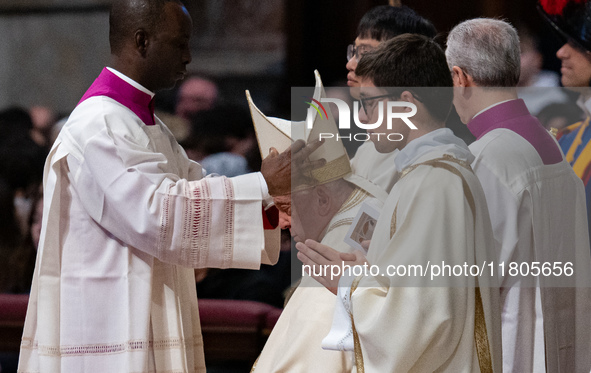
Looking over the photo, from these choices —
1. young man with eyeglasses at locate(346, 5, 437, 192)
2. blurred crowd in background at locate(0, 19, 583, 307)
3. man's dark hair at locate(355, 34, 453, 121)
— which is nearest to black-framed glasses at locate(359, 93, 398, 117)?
man's dark hair at locate(355, 34, 453, 121)

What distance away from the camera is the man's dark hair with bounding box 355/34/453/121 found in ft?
8.06

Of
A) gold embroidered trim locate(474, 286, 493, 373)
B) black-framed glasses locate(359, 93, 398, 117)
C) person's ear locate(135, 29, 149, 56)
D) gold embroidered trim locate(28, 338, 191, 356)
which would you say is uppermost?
person's ear locate(135, 29, 149, 56)

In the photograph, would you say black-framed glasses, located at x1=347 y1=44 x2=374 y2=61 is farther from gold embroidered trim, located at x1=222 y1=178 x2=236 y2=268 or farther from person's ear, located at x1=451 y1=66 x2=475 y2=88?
gold embroidered trim, located at x1=222 y1=178 x2=236 y2=268

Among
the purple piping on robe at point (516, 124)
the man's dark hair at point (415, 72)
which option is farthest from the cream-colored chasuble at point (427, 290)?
the purple piping on robe at point (516, 124)

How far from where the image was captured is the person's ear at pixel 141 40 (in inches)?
115

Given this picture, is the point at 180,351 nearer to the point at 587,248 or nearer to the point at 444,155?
the point at 444,155

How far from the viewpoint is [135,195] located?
268cm

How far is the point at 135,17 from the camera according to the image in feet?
9.57

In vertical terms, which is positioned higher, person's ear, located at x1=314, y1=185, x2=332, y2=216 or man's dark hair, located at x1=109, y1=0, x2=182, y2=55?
man's dark hair, located at x1=109, y1=0, x2=182, y2=55

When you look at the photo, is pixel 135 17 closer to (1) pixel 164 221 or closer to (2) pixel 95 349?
(1) pixel 164 221

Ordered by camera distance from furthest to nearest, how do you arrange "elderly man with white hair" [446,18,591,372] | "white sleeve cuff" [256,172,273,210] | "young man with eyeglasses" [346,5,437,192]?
"young man with eyeglasses" [346,5,437,192] → "elderly man with white hair" [446,18,591,372] → "white sleeve cuff" [256,172,273,210]

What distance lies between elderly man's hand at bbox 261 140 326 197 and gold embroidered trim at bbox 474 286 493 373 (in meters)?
0.78

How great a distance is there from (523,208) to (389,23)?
116cm

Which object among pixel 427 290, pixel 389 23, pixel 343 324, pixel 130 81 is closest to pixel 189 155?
pixel 389 23
